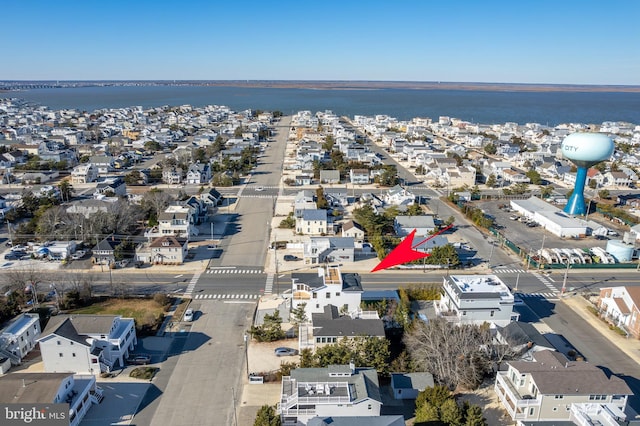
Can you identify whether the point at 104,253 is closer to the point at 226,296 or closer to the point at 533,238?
the point at 226,296

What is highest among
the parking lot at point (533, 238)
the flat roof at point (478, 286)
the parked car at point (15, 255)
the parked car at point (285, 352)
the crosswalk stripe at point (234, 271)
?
the flat roof at point (478, 286)

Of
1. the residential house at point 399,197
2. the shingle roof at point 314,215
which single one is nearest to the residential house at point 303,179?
the residential house at point 399,197

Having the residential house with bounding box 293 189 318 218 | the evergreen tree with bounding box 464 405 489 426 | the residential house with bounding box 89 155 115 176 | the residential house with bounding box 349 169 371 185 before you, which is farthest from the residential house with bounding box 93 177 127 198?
the evergreen tree with bounding box 464 405 489 426

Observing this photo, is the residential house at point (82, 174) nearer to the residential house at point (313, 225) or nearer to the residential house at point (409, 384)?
the residential house at point (313, 225)

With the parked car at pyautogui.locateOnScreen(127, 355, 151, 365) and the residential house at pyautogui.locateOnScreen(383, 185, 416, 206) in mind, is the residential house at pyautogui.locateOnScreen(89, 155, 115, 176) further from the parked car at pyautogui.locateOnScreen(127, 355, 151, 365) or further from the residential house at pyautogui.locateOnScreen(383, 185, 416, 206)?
the parked car at pyautogui.locateOnScreen(127, 355, 151, 365)

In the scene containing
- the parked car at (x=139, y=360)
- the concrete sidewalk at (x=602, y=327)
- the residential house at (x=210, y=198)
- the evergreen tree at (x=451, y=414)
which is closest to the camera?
the evergreen tree at (x=451, y=414)
